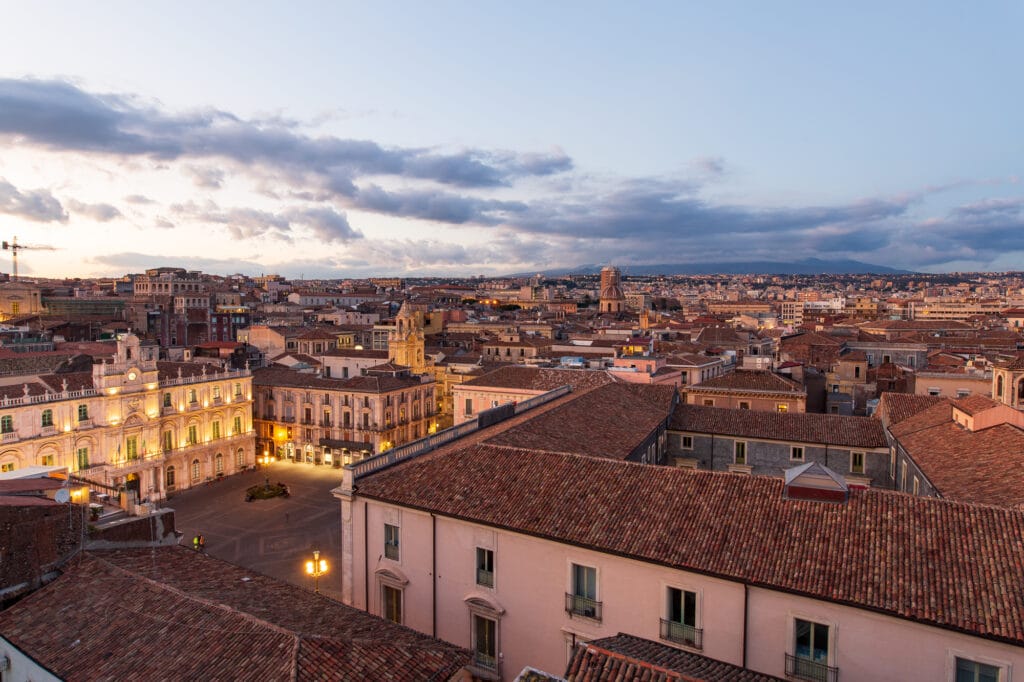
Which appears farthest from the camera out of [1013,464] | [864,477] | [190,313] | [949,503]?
[190,313]

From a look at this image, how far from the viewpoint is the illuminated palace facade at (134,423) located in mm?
39344

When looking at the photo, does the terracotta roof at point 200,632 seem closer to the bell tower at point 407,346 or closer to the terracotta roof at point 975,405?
the terracotta roof at point 975,405

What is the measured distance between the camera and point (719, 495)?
17938 millimetres

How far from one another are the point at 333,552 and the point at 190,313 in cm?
7565

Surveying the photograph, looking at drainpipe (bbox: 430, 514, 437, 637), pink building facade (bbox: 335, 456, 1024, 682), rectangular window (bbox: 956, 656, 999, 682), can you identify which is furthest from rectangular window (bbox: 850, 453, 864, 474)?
drainpipe (bbox: 430, 514, 437, 637)

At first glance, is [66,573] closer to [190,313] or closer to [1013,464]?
[1013,464]

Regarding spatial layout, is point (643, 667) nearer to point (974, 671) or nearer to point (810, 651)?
point (810, 651)

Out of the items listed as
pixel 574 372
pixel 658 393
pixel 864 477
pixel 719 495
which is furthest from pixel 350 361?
pixel 719 495

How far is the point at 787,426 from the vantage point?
35844 millimetres

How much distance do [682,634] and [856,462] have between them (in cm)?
2253

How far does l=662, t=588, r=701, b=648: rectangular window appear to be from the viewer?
16234mm

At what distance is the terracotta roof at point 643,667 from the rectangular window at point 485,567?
6.51 m

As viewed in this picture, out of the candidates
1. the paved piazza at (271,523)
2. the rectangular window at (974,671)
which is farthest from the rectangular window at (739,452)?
the rectangular window at (974,671)

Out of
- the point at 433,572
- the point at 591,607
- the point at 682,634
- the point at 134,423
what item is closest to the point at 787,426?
the point at 682,634
